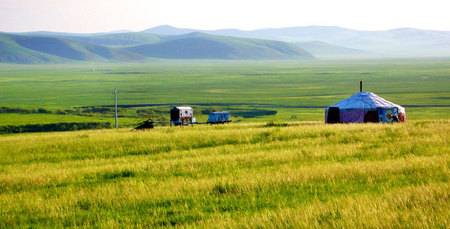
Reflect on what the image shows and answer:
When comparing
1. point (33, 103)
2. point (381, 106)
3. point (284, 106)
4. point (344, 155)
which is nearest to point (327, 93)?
point (284, 106)

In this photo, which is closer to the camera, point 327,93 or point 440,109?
point 440,109

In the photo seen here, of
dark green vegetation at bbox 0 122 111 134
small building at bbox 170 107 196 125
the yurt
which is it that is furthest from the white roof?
dark green vegetation at bbox 0 122 111 134

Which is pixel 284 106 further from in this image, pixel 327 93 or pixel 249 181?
pixel 249 181

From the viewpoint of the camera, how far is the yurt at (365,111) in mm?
44719

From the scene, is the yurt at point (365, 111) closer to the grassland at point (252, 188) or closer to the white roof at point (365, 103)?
the white roof at point (365, 103)

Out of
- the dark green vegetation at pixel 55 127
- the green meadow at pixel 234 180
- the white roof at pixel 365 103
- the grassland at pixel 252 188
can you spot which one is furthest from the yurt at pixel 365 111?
the dark green vegetation at pixel 55 127

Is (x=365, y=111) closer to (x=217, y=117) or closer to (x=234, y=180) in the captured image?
(x=217, y=117)

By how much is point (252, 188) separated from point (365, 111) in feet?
115

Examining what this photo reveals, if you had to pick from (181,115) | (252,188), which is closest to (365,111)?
(181,115)

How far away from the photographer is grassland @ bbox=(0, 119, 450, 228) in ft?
30.7

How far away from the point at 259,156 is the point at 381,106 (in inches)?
1187

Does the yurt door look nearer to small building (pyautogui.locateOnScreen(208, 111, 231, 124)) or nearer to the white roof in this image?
the white roof

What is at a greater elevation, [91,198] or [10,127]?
[91,198]

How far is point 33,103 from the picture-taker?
153 m
